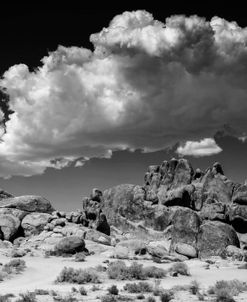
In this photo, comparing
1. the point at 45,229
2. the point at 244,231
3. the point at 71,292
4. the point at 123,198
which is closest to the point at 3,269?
the point at 71,292

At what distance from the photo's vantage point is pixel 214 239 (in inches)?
2419

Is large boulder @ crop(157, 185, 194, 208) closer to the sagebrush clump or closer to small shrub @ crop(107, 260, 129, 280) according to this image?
the sagebrush clump

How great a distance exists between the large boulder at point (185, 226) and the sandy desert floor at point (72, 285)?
71.0ft

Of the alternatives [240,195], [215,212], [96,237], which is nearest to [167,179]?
[240,195]

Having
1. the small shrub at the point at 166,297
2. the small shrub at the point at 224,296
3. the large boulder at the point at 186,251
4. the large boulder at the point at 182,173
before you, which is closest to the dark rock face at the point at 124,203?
the large boulder at the point at 182,173

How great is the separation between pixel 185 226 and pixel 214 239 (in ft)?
34.7

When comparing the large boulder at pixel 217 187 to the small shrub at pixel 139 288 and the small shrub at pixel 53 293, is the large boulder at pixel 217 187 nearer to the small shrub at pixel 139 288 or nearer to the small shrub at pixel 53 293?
the small shrub at pixel 139 288

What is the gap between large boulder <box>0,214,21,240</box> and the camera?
2303 inches

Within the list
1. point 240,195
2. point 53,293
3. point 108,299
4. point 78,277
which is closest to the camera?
point 108,299

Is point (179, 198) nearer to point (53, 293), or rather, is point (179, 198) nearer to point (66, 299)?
point (53, 293)

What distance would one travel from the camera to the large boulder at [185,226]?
69000 mm

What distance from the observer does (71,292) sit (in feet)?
80.3

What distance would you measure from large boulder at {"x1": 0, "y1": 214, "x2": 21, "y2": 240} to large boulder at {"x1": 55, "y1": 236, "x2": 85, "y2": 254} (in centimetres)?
1404

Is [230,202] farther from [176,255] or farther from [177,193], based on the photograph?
[176,255]
